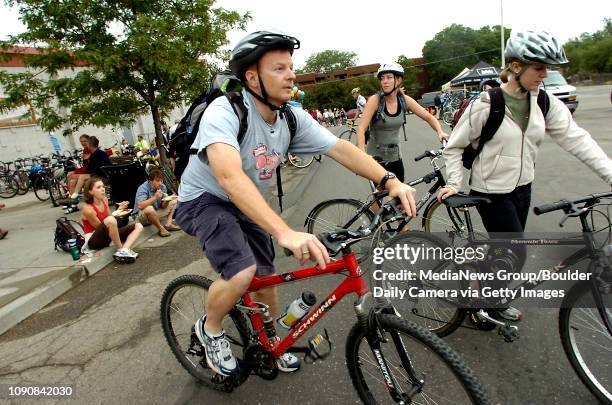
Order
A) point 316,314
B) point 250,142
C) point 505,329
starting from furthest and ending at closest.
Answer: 1. point 505,329
2. point 316,314
3. point 250,142

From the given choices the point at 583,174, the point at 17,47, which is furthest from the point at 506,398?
the point at 17,47

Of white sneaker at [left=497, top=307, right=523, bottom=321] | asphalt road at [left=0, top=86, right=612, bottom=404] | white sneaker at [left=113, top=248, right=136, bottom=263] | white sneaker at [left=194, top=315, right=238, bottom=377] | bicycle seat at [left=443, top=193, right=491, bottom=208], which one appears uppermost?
bicycle seat at [left=443, top=193, right=491, bottom=208]

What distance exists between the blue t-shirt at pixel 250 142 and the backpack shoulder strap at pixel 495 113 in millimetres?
1035

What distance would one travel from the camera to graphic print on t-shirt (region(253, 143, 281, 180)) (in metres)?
2.03

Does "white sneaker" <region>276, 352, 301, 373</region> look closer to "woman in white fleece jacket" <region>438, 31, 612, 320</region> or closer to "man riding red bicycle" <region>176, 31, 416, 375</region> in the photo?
"man riding red bicycle" <region>176, 31, 416, 375</region>

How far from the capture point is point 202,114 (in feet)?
6.91

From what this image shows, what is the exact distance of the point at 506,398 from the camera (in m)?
2.25

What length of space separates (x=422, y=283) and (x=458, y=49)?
98.0 meters

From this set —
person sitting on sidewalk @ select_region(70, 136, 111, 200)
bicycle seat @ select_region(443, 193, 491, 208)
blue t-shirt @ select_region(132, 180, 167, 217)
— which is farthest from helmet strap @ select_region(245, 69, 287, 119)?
person sitting on sidewalk @ select_region(70, 136, 111, 200)

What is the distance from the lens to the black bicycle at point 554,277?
2.00 m

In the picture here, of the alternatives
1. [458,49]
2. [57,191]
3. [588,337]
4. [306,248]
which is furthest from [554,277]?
[458,49]

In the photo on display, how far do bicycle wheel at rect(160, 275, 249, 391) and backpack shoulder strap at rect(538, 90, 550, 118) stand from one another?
2.38m

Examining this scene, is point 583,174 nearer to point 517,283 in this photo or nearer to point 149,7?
point 517,283

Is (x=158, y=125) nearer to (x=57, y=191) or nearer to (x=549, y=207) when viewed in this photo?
(x=57, y=191)
